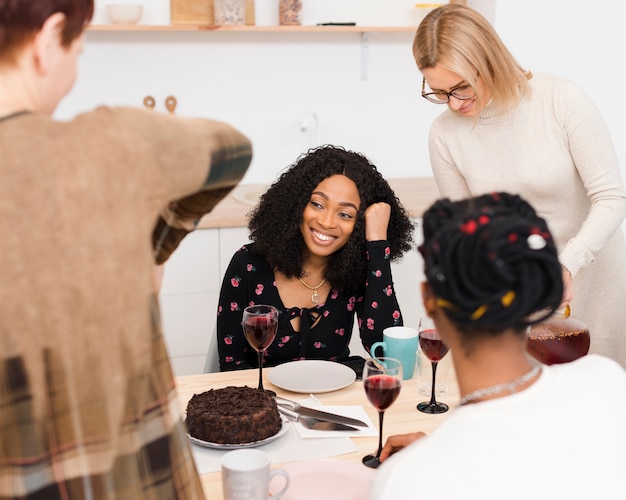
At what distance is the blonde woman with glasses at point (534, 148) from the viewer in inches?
78.7

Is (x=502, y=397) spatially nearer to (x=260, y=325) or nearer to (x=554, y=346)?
(x=554, y=346)

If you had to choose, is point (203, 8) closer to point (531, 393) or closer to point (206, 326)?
point (206, 326)

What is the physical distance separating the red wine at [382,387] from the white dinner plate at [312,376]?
0.34m

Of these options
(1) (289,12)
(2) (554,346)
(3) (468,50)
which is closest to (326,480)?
(2) (554,346)

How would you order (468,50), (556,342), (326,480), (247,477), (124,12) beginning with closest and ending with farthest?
(247,477)
(326,480)
(556,342)
(468,50)
(124,12)

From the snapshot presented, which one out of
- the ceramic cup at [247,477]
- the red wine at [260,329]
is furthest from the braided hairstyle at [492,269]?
the red wine at [260,329]

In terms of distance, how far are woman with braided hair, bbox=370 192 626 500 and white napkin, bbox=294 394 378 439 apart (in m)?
0.53

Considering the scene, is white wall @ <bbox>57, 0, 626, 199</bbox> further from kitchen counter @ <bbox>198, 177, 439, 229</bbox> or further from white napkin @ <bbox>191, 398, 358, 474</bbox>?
white napkin @ <bbox>191, 398, 358, 474</bbox>

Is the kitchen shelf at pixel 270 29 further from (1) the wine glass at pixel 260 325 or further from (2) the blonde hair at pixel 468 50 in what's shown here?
(1) the wine glass at pixel 260 325

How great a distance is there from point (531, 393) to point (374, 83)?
3.00 metres

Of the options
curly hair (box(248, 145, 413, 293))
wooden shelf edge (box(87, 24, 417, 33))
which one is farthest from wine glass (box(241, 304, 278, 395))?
wooden shelf edge (box(87, 24, 417, 33))

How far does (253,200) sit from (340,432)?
1.99 m

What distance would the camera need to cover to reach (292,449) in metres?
1.42

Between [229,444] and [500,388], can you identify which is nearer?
[500,388]
